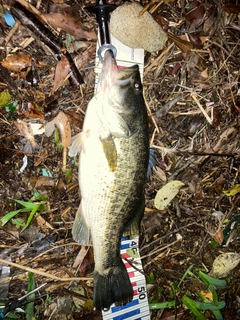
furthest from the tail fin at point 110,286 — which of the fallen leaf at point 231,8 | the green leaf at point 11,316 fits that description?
the fallen leaf at point 231,8

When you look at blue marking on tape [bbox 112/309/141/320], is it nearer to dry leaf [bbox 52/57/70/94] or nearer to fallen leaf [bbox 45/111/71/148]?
fallen leaf [bbox 45/111/71/148]

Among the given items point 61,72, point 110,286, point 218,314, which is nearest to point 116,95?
point 61,72

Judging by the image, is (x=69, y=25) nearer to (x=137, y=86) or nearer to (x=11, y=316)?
(x=137, y=86)

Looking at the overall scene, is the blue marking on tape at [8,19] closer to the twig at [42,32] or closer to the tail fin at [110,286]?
the twig at [42,32]

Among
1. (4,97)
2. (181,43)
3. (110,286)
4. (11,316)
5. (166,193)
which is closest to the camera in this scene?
(110,286)

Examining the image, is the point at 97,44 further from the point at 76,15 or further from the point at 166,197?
the point at 166,197
